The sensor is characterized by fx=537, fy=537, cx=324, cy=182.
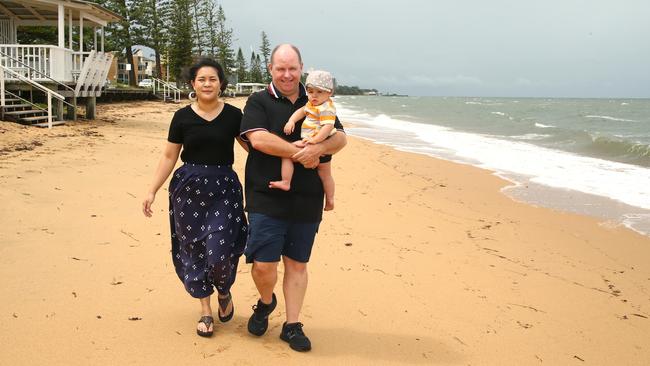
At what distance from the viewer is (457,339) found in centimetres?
333

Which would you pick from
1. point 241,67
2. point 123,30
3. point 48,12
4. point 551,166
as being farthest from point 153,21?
point 241,67

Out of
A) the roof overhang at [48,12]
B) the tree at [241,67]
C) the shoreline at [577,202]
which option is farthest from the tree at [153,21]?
the tree at [241,67]

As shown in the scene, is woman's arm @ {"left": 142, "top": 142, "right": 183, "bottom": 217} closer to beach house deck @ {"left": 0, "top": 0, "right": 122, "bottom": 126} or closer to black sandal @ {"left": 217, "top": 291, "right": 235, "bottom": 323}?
black sandal @ {"left": 217, "top": 291, "right": 235, "bottom": 323}

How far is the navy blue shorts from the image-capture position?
2.90 m

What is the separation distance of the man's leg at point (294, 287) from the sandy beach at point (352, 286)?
20cm

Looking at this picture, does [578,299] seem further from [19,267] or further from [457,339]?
[19,267]

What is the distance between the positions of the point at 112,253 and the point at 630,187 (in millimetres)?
9133

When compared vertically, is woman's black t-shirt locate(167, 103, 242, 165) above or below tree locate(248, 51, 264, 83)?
below

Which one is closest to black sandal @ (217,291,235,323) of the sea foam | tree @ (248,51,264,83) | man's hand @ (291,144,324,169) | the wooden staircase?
man's hand @ (291,144,324,169)

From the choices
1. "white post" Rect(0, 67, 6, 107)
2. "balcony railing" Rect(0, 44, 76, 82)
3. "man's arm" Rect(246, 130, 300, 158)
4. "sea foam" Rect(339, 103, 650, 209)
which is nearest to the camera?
"man's arm" Rect(246, 130, 300, 158)

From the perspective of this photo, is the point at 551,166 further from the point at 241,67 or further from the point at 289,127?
the point at 241,67

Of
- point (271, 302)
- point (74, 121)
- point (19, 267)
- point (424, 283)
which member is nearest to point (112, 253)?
point (19, 267)

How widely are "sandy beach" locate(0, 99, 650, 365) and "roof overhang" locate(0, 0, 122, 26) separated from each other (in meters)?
9.21

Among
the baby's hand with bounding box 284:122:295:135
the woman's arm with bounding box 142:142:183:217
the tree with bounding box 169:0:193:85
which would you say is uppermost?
the tree with bounding box 169:0:193:85
